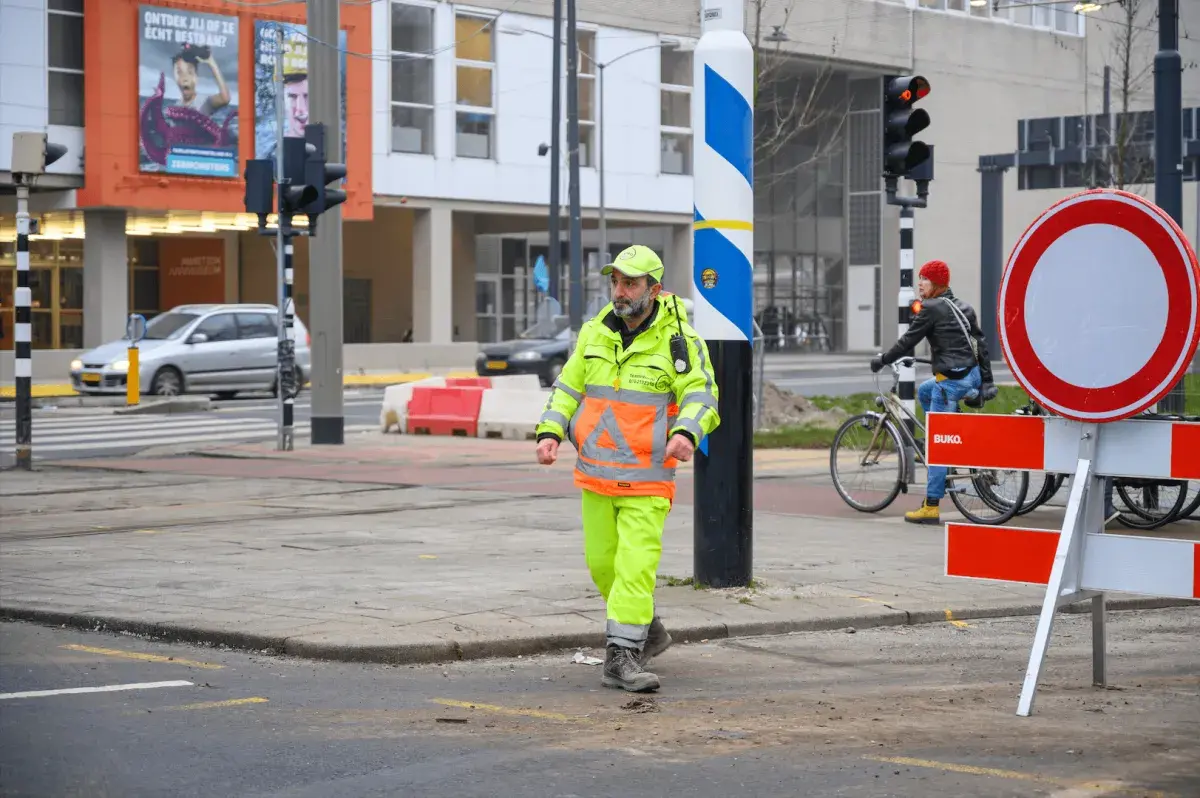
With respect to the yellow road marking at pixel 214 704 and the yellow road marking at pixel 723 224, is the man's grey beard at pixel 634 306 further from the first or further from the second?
the yellow road marking at pixel 214 704

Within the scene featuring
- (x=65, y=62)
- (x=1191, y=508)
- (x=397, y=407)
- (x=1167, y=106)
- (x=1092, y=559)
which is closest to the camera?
(x=1092, y=559)

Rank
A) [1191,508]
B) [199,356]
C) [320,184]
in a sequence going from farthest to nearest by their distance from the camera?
[199,356] → [320,184] → [1191,508]

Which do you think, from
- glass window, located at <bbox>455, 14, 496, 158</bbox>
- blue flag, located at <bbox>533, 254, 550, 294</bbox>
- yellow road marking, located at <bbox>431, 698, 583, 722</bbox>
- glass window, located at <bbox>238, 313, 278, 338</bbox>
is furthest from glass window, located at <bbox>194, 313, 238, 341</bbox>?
yellow road marking, located at <bbox>431, 698, 583, 722</bbox>

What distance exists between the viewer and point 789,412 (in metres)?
23.9

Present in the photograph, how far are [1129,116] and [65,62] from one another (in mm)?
22993

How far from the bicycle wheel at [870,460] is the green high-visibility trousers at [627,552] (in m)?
6.28

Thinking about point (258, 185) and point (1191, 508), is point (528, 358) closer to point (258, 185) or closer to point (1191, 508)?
point (258, 185)

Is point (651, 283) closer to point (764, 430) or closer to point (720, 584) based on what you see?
point (720, 584)

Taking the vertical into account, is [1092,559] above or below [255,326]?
below

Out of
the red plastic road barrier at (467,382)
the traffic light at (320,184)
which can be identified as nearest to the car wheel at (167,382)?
the red plastic road barrier at (467,382)

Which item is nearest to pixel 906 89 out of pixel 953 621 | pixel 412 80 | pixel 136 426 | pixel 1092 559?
pixel 953 621

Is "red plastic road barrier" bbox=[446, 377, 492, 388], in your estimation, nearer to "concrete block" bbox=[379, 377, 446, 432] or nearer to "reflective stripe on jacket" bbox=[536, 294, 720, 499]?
"concrete block" bbox=[379, 377, 446, 432]

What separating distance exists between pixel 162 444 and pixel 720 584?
13787mm

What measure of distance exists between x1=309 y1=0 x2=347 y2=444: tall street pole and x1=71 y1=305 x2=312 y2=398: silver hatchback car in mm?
9095
